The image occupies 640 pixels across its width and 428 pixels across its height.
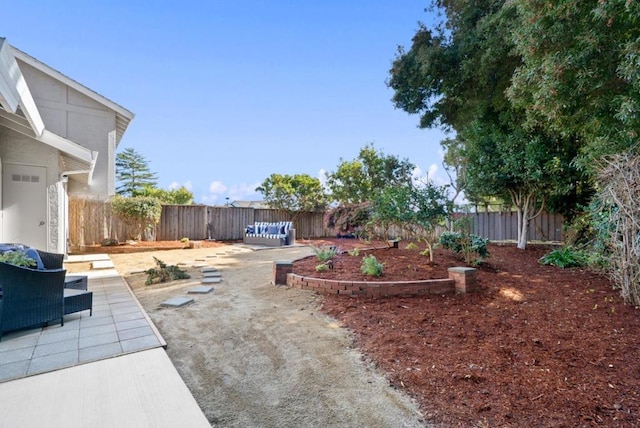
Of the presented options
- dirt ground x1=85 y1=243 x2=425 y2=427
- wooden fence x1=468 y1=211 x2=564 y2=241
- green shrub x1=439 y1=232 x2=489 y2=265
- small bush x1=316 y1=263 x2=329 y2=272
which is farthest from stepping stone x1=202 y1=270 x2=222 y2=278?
wooden fence x1=468 y1=211 x2=564 y2=241

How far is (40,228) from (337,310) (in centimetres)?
664

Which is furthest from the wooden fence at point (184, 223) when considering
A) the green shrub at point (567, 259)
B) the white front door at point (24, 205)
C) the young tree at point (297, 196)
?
the green shrub at point (567, 259)

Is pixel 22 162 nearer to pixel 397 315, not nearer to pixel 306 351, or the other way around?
pixel 306 351

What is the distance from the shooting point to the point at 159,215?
11.8 m

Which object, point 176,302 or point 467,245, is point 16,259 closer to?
point 176,302

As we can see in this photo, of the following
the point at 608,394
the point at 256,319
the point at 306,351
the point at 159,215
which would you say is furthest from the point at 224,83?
the point at 608,394

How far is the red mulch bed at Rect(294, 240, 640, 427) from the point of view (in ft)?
6.36

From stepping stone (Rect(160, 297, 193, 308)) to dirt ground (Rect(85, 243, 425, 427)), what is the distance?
4.5 inches

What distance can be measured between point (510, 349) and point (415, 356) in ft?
2.74

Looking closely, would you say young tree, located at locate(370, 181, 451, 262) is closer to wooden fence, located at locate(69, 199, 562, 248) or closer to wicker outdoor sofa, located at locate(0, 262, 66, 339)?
wicker outdoor sofa, located at locate(0, 262, 66, 339)

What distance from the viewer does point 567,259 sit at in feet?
19.8

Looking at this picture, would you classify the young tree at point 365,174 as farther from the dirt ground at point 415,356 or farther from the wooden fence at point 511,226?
the dirt ground at point 415,356

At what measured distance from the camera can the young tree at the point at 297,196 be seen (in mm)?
15719

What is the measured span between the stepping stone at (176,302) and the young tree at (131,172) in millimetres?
31937
